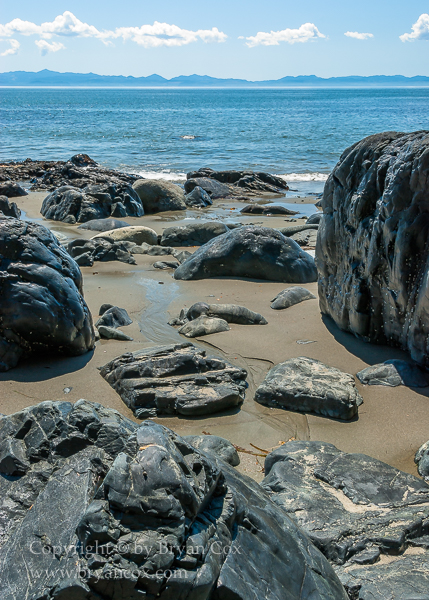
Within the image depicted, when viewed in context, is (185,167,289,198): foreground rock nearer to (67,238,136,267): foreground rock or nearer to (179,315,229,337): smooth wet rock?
(67,238,136,267): foreground rock

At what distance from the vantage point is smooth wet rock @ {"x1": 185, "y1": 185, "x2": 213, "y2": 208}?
14055 millimetres

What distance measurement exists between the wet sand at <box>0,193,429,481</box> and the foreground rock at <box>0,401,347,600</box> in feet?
4.49

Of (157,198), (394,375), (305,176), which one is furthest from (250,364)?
(305,176)

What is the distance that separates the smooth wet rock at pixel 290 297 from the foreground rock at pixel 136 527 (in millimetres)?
3938

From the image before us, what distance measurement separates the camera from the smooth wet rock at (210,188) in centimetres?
1563

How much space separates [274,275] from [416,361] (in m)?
3.14

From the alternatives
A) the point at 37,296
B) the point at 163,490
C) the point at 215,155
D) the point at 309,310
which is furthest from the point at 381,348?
the point at 215,155

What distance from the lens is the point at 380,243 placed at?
4.52 metres

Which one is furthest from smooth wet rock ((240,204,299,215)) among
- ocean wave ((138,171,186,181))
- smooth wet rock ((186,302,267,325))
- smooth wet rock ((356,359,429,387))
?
smooth wet rock ((356,359,429,387))

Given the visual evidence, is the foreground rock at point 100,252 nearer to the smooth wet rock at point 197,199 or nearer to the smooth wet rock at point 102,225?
the smooth wet rock at point 102,225

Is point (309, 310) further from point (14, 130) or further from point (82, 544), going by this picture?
point (14, 130)

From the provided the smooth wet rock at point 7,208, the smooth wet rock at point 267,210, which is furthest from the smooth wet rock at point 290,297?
the smooth wet rock at point 267,210

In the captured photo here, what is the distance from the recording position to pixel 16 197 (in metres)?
14.8

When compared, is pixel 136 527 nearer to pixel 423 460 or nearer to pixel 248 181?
pixel 423 460
